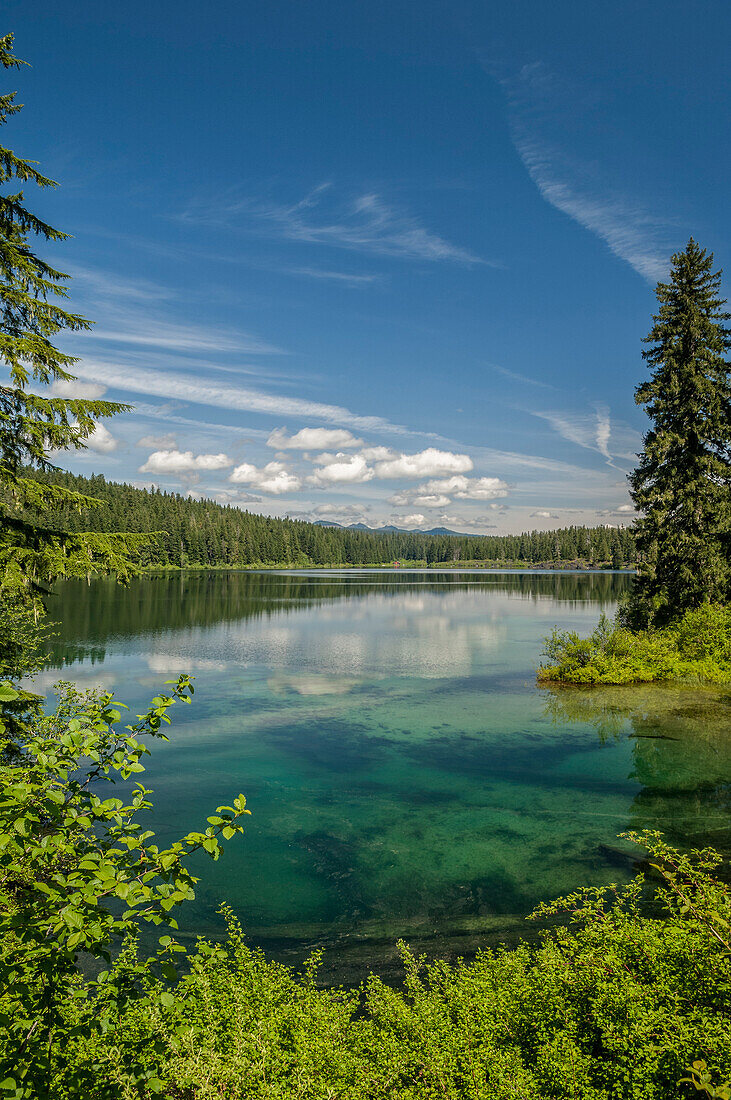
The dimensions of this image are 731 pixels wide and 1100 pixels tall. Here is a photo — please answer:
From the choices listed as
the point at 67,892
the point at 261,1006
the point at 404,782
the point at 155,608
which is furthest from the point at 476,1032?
the point at 155,608

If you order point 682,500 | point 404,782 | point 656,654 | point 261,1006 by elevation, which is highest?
point 682,500

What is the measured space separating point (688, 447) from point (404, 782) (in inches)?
866

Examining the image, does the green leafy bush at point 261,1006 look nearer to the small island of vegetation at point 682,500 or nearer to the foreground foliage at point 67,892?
the foreground foliage at point 67,892

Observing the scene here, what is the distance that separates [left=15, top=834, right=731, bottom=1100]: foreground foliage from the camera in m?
4.71

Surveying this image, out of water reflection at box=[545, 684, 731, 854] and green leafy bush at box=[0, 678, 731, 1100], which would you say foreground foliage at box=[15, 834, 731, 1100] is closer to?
green leafy bush at box=[0, 678, 731, 1100]

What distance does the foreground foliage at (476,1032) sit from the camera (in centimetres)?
471

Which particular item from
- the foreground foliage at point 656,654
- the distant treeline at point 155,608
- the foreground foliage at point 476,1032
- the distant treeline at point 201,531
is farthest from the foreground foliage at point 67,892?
the distant treeline at point 201,531

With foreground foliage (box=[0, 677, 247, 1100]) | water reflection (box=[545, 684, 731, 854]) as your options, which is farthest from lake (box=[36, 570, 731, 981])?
foreground foliage (box=[0, 677, 247, 1100])

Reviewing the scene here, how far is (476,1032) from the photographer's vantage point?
A: 5.74 meters

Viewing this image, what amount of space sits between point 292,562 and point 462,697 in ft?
550

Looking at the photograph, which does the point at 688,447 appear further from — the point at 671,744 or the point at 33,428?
the point at 33,428

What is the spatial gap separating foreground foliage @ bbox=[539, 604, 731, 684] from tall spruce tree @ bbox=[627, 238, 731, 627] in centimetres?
179

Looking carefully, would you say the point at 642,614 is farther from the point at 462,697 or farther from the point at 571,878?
the point at 571,878

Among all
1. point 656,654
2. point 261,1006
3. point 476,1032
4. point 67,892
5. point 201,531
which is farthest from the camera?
point 201,531
